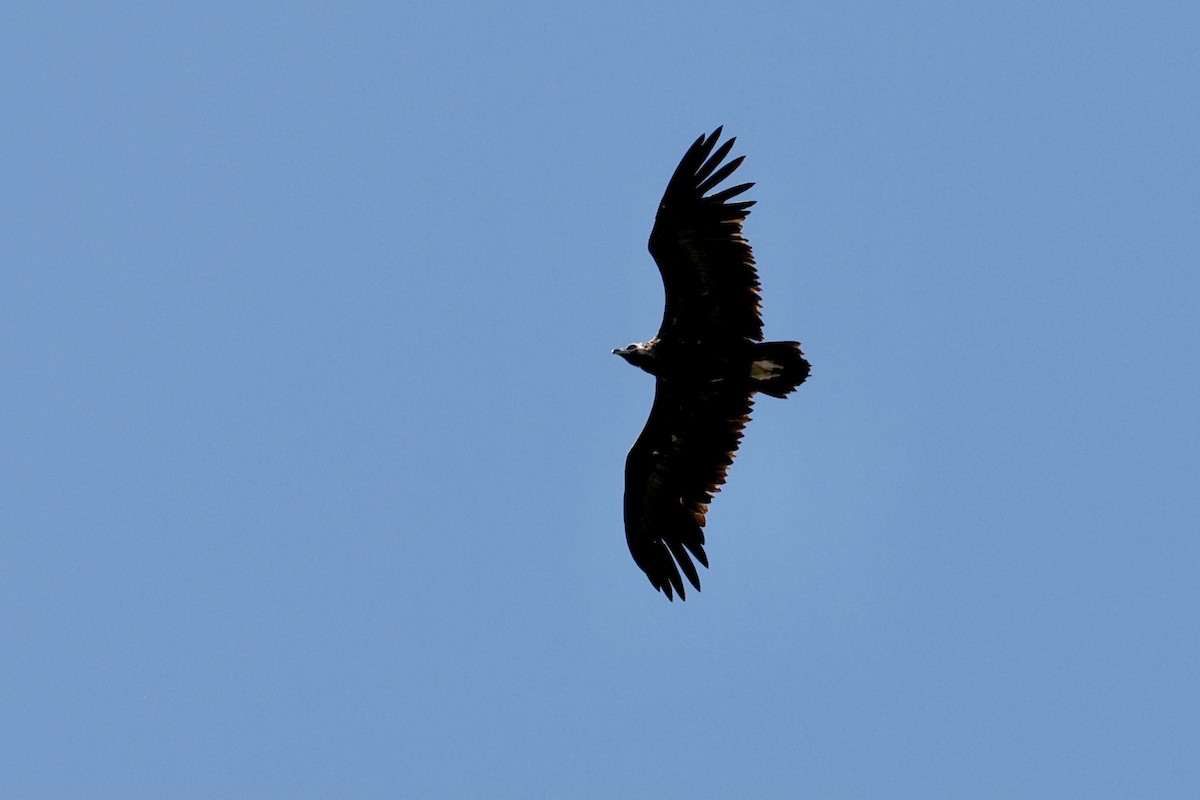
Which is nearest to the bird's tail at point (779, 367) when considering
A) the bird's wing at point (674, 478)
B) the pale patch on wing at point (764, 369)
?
the pale patch on wing at point (764, 369)

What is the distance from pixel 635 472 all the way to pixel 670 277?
3.46 metres

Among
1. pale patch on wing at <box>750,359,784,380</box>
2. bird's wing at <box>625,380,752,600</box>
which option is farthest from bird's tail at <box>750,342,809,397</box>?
bird's wing at <box>625,380,752,600</box>

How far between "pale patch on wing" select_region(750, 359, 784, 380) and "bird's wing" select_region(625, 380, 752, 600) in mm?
1190

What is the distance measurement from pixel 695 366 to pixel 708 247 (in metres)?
1.94

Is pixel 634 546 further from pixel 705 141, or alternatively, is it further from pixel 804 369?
pixel 705 141

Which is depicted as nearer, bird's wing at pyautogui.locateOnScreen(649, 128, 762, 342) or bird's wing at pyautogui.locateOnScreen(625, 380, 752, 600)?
bird's wing at pyautogui.locateOnScreen(649, 128, 762, 342)

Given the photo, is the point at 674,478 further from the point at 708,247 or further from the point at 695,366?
the point at 708,247

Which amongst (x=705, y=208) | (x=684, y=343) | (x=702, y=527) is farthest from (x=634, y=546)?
(x=705, y=208)

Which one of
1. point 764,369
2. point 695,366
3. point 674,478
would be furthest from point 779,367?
point 674,478

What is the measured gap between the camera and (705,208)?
2344cm

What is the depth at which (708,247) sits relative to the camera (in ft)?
77.3

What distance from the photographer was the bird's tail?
910 inches

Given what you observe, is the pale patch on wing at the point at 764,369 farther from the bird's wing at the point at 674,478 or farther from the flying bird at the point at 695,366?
the bird's wing at the point at 674,478

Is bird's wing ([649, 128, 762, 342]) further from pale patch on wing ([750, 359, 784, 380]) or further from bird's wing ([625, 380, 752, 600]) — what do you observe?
bird's wing ([625, 380, 752, 600])
